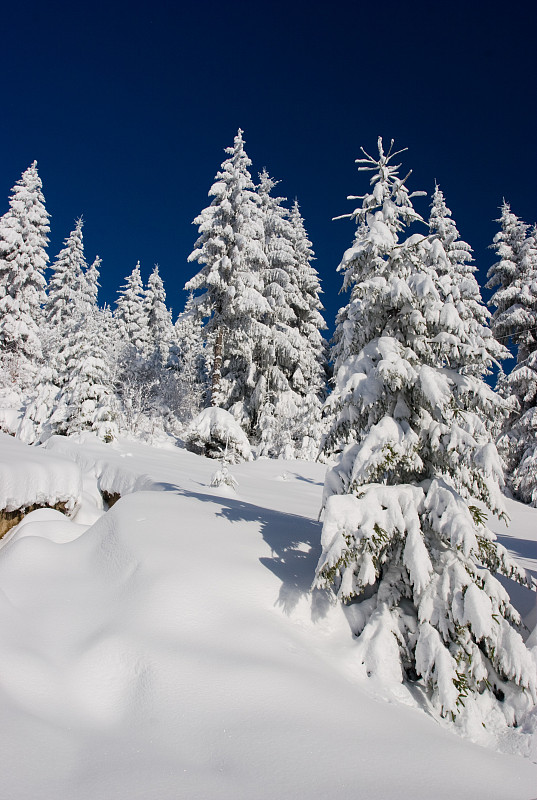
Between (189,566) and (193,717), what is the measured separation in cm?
159

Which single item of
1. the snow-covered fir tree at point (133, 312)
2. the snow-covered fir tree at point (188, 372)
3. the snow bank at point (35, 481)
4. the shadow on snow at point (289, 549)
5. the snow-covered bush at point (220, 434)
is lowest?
the snow bank at point (35, 481)

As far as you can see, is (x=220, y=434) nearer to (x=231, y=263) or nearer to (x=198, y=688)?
(x=231, y=263)

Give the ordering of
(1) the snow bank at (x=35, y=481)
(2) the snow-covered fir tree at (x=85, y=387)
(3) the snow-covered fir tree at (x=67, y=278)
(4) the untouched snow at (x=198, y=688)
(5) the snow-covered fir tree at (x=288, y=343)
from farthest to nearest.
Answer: (3) the snow-covered fir tree at (x=67, y=278), (5) the snow-covered fir tree at (x=288, y=343), (2) the snow-covered fir tree at (x=85, y=387), (1) the snow bank at (x=35, y=481), (4) the untouched snow at (x=198, y=688)

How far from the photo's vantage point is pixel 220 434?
1603 cm

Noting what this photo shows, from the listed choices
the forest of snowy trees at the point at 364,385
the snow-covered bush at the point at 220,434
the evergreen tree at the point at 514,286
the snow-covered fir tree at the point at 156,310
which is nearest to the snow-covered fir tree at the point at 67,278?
the forest of snowy trees at the point at 364,385

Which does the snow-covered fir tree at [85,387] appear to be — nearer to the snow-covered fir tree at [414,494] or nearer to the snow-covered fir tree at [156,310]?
the snow-covered fir tree at [414,494]

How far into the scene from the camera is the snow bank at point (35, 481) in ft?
26.5

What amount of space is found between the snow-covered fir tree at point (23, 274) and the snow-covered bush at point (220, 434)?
15.2 meters

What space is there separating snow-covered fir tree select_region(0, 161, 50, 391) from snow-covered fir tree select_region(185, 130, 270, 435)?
44.1 ft

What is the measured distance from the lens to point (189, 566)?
13.7 ft

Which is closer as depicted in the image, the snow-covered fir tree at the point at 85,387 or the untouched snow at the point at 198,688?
the untouched snow at the point at 198,688

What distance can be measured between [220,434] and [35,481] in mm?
8018

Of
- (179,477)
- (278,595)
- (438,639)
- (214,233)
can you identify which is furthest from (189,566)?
(214,233)

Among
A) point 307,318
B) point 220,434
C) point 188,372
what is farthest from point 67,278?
point 220,434
